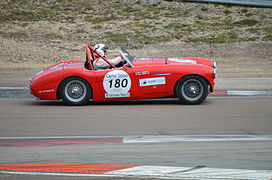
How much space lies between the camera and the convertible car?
35.6ft

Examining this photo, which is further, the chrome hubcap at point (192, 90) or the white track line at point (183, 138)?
the chrome hubcap at point (192, 90)

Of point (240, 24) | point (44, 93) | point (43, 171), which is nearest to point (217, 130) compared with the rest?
point (43, 171)

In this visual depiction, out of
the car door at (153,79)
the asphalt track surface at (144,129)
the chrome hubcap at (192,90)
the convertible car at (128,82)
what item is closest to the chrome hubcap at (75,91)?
the convertible car at (128,82)

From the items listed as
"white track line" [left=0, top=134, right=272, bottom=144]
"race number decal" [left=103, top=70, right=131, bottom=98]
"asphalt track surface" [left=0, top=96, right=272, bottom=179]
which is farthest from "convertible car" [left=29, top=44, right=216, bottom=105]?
"white track line" [left=0, top=134, right=272, bottom=144]

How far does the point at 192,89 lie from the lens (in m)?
10.9

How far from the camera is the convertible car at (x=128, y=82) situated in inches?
427

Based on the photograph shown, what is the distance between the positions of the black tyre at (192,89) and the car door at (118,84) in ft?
2.94

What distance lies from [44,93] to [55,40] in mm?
15243

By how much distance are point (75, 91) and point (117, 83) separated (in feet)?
3.06

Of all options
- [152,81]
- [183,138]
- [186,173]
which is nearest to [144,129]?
[183,138]

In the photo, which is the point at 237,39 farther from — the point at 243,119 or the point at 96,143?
the point at 96,143

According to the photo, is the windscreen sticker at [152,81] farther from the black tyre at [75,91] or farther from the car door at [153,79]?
the black tyre at [75,91]

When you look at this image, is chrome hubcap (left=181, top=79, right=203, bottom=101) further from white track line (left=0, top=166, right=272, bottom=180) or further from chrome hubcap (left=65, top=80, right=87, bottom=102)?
white track line (left=0, top=166, right=272, bottom=180)

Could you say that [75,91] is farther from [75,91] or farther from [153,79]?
[153,79]
